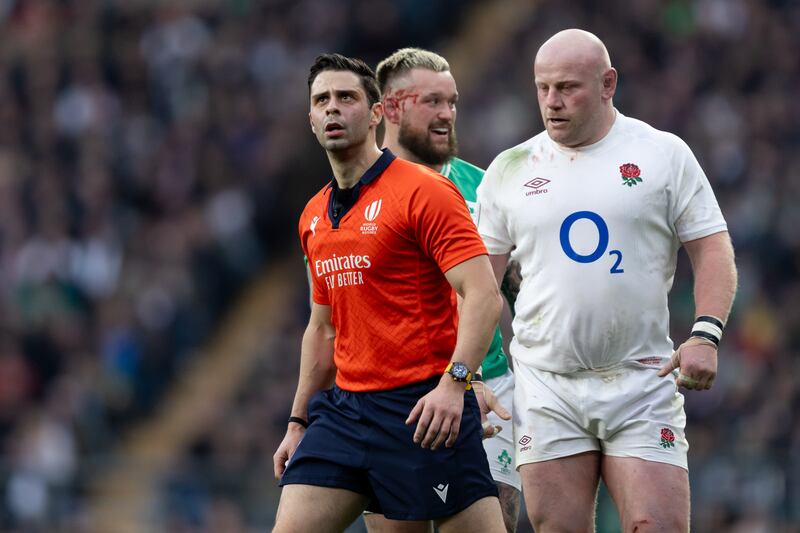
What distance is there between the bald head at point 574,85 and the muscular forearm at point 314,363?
131 centimetres

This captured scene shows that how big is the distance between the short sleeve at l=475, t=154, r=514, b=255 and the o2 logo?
347 millimetres

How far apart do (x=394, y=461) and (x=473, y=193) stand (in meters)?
1.97

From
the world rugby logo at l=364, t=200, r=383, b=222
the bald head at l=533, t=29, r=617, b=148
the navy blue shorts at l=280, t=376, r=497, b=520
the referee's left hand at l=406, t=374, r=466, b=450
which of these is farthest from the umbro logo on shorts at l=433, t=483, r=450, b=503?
the bald head at l=533, t=29, r=617, b=148

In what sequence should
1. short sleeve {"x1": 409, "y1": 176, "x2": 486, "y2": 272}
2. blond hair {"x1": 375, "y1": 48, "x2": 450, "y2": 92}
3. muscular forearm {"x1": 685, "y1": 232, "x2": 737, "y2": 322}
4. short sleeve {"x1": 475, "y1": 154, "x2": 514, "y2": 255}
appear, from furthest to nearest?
blond hair {"x1": 375, "y1": 48, "x2": 450, "y2": 92}
short sleeve {"x1": 475, "y1": 154, "x2": 514, "y2": 255}
muscular forearm {"x1": 685, "y1": 232, "x2": 737, "y2": 322}
short sleeve {"x1": 409, "y1": 176, "x2": 486, "y2": 272}

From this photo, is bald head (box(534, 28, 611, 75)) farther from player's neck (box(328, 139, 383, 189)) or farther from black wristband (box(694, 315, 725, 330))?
black wristband (box(694, 315, 725, 330))

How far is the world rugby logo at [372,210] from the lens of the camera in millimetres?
6340

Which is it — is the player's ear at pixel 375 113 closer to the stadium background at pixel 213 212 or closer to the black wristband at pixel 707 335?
the black wristband at pixel 707 335

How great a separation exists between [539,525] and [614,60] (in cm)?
1270

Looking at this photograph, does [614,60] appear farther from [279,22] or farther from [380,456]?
[380,456]

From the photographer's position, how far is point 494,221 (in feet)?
22.8

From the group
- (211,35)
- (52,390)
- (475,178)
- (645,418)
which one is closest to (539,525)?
(645,418)

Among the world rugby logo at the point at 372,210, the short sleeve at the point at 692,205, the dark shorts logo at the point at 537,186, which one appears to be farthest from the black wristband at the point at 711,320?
the world rugby logo at the point at 372,210

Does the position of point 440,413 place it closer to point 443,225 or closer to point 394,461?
point 394,461

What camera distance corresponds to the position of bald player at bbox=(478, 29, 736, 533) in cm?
654
